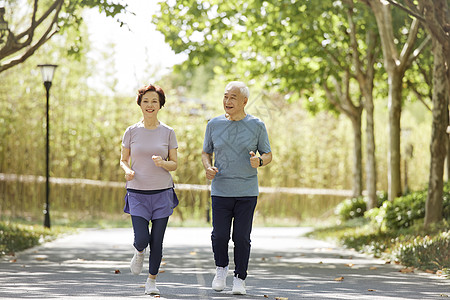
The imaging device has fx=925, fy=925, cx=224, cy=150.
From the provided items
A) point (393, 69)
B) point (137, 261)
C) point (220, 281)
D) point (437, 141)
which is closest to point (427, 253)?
point (437, 141)

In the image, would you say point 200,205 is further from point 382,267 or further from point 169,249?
point 382,267

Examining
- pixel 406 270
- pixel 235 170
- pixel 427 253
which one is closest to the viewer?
pixel 235 170

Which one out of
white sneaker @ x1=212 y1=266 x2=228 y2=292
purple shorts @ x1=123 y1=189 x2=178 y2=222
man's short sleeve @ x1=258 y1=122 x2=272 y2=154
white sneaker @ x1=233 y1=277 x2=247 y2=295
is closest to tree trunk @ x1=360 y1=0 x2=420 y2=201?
man's short sleeve @ x1=258 y1=122 x2=272 y2=154

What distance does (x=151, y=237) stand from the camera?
8.38m

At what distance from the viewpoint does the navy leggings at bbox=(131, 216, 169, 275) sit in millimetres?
8281

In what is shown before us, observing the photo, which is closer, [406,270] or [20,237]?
[406,270]

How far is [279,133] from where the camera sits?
32.6 meters

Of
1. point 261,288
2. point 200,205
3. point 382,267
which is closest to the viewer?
point 261,288

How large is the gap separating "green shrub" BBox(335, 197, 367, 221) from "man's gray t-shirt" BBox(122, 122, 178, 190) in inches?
616

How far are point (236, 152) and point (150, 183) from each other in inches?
33.3

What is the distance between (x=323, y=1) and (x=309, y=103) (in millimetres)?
9084

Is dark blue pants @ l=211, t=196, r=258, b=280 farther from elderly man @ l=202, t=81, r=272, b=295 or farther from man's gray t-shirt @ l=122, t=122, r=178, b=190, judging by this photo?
man's gray t-shirt @ l=122, t=122, r=178, b=190

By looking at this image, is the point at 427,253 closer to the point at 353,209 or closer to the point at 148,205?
the point at 148,205

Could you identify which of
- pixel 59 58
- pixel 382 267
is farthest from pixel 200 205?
pixel 382 267
